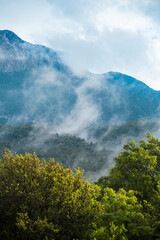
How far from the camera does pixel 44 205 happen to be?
49.4ft

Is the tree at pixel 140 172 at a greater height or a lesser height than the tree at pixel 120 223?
greater

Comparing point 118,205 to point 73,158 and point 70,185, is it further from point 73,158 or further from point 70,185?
point 73,158

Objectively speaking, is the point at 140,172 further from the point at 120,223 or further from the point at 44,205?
the point at 44,205

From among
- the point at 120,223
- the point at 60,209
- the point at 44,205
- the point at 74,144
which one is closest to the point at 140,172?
the point at 120,223

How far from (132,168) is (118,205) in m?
12.5

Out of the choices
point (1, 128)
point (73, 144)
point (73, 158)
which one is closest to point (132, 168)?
point (73, 158)

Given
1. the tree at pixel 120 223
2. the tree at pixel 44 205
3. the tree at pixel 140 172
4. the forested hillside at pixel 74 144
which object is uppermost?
the forested hillside at pixel 74 144

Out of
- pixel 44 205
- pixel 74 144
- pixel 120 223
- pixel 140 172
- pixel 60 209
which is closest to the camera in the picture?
pixel 120 223

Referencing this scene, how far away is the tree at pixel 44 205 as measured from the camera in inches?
536

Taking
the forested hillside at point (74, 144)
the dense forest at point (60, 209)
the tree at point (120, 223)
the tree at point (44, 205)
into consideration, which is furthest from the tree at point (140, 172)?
the forested hillside at point (74, 144)

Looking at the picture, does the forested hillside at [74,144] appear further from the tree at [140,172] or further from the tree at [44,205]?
the tree at [44,205]

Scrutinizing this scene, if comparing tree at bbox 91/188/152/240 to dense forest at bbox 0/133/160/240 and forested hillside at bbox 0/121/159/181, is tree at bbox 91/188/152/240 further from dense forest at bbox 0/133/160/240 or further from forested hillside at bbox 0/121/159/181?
forested hillside at bbox 0/121/159/181

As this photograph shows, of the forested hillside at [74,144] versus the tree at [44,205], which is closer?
the tree at [44,205]

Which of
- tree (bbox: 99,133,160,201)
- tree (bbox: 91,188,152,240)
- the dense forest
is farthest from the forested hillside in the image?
tree (bbox: 91,188,152,240)
